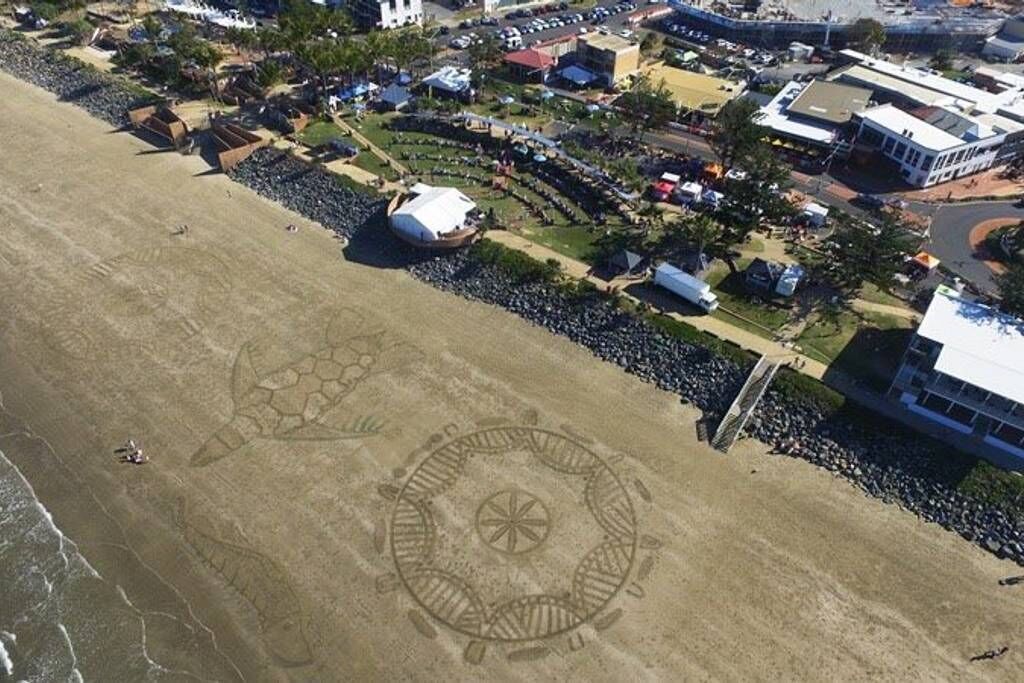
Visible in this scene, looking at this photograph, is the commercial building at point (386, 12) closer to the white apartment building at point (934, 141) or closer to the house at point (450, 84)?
the house at point (450, 84)

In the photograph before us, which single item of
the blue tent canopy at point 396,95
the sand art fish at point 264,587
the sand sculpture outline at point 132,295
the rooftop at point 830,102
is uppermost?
the rooftop at point 830,102

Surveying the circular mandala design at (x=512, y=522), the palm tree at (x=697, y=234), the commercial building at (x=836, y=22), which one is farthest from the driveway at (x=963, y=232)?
the commercial building at (x=836, y=22)

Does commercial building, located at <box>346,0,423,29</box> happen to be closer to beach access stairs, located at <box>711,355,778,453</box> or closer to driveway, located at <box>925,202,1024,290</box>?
driveway, located at <box>925,202,1024,290</box>

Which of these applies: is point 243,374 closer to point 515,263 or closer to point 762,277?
point 515,263

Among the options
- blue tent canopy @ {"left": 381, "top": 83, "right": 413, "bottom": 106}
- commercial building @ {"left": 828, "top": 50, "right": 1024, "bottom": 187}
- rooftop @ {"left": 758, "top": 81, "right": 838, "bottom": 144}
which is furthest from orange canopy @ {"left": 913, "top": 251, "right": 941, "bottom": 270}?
blue tent canopy @ {"left": 381, "top": 83, "right": 413, "bottom": 106}

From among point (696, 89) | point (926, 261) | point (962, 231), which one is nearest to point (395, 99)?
point (696, 89)

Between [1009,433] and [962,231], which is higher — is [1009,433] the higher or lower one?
the lower one

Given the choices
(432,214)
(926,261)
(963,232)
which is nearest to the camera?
(926,261)
